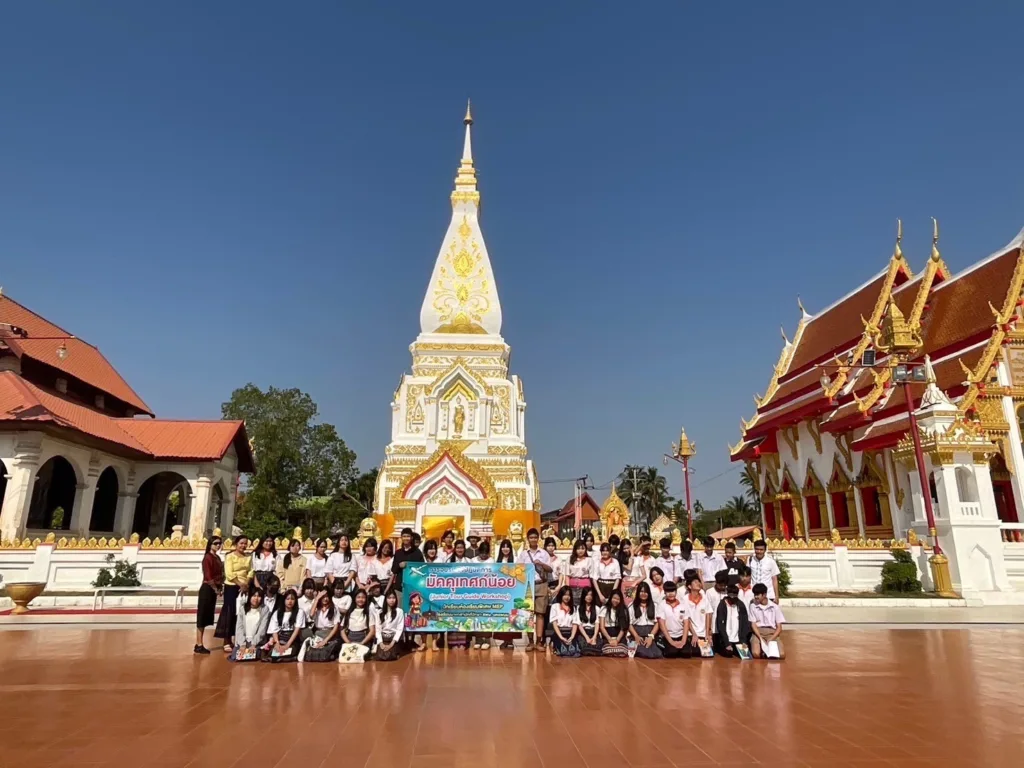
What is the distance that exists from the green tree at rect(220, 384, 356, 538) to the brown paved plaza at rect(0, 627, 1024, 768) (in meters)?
27.6

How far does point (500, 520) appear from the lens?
72.6 feet

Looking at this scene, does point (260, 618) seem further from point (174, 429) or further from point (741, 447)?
point (741, 447)

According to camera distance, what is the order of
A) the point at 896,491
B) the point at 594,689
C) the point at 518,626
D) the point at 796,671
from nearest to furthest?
the point at 594,689, the point at 796,671, the point at 518,626, the point at 896,491

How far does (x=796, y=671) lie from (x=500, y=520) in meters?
16.0

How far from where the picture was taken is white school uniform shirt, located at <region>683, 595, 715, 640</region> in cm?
751

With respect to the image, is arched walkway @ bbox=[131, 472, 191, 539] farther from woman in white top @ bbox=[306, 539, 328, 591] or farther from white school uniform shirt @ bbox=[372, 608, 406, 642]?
white school uniform shirt @ bbox=[372, 608, 406, 642]

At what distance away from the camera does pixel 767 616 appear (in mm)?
7418

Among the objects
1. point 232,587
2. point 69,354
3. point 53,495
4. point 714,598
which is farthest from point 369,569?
point 69,354

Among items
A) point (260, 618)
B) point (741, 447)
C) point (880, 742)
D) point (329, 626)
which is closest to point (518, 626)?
point (329, 626)

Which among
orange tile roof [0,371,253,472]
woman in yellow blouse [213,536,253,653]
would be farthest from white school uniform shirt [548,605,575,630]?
orange tile roof [0,371,253,472]

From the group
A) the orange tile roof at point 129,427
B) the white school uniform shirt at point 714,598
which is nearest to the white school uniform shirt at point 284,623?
the white school uniform shirt at point 714,598

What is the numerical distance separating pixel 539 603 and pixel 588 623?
689 mm

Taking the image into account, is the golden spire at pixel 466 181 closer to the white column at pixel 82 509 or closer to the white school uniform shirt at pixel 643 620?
the white column at pixel 82 509

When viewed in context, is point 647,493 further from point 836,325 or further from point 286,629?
point 286,629
